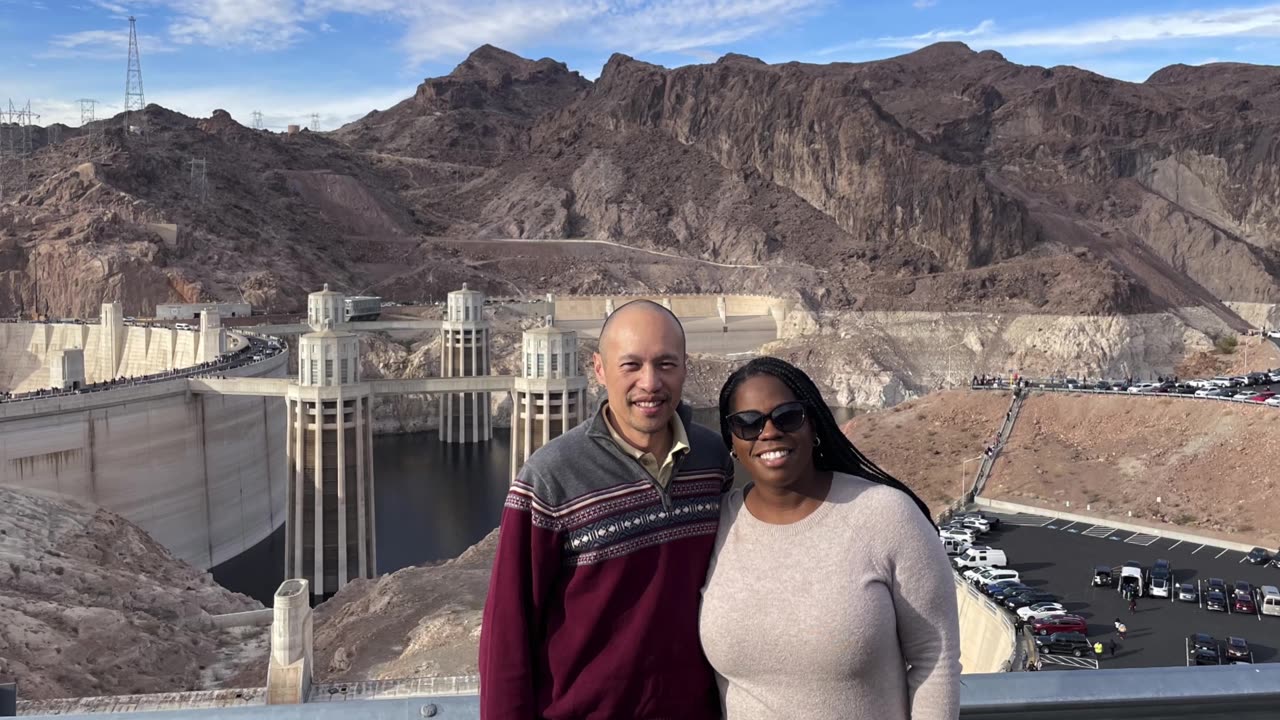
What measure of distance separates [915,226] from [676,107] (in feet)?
139

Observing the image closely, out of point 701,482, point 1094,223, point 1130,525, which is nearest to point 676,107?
point 1094,223

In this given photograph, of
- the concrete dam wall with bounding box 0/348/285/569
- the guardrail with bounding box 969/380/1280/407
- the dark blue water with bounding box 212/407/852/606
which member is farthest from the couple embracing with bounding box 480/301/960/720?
the guardrail with bounding box 969/380/1280/407

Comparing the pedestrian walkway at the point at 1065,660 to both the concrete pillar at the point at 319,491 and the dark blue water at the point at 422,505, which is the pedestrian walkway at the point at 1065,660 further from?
the concrete pillar at the point at 319,491

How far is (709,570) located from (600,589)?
18.0 inches

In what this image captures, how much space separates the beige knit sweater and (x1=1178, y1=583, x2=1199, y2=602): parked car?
30.9 metres

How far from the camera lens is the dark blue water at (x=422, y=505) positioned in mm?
48062

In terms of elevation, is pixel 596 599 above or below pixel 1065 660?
above

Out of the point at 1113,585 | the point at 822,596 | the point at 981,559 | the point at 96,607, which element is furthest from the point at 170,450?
the point at 822,596

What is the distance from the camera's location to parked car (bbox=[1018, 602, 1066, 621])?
2883 centimetres

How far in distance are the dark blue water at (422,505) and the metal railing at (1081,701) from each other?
42380mm

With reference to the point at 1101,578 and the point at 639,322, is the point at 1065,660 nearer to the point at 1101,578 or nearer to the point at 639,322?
the point at 1101,578

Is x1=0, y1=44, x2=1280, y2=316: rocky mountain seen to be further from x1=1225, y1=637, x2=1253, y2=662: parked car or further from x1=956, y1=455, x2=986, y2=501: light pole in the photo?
x1=1225, y1=637, x2=1253, y2=662: parked car

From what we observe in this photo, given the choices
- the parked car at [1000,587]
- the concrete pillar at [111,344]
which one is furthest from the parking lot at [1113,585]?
the concrete pillar at [111,344]

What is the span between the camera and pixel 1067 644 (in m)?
27.2
